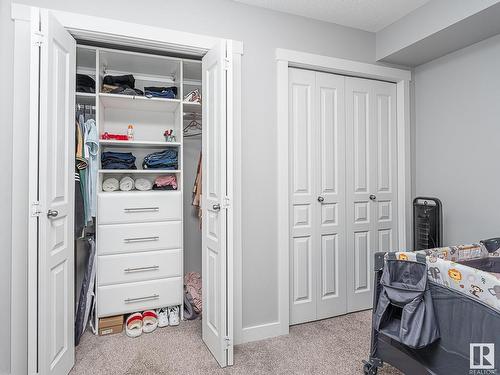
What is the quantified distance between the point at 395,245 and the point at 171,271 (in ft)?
7.11

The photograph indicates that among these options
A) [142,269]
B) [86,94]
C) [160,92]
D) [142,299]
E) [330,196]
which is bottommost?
[142,299]

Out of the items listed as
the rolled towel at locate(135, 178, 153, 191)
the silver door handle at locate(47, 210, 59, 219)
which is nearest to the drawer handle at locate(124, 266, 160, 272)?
the rolled towel at locate(135, 178, 153, 191)

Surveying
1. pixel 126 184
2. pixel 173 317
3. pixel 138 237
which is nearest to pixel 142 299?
pixel 173 317

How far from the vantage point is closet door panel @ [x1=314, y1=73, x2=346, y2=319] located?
8.55ft

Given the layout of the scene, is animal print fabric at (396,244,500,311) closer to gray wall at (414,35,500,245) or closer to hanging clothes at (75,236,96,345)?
gray wall at (414,35,500,245)

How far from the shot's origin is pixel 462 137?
250 centimetres

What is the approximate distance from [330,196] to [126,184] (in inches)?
72.4

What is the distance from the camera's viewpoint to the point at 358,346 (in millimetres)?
2170

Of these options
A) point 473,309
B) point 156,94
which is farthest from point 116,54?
point 473,309

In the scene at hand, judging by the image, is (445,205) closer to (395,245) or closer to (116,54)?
(395,245)

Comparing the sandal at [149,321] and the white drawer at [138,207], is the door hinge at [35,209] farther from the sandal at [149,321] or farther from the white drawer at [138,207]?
the sandal at [149,321]

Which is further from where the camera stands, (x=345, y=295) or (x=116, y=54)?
(x=345, y=295)

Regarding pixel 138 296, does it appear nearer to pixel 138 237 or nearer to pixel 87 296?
pixel 87 296

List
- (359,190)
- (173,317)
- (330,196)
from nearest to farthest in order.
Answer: (173,317), (330,196), (359,190)
